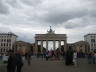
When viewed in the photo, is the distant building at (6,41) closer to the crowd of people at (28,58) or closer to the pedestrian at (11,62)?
the crowd of people at (28,58)

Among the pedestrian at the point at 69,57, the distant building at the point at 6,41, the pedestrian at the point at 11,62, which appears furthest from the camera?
the distant building at the point at 6,41

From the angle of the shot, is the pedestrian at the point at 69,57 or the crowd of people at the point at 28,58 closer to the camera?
the crowd of people at the point at 28,58

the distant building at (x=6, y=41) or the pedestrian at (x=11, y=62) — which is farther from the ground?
the distant building at (x=6, y=41)

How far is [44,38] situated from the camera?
113 metres

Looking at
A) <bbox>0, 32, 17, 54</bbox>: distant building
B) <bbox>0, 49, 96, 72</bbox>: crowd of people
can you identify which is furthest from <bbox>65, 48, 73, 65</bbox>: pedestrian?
<bbox>0, 32, 17, 54</bbox>: distant building

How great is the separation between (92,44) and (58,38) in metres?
57.7

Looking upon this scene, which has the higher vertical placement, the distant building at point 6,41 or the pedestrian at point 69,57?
the distant building at point 6,41

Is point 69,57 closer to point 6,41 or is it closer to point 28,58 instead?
point 28,58

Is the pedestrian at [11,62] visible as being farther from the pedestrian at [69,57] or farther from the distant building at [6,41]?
the distant building at [6,41]

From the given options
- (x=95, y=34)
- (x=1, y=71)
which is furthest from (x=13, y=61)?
(x=95, y=34)

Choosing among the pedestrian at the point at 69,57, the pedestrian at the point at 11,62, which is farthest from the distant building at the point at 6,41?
the pedestrian at the point at 11,62

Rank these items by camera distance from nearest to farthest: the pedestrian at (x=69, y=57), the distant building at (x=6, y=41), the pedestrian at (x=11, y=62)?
the pedestrian at (x=11, y=62) → the pedestrian at (x=69, y=57) → the distant building at (x=6, y=41)

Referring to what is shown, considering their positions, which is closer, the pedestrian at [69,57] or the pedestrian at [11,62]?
the pedestrian at [11,62]

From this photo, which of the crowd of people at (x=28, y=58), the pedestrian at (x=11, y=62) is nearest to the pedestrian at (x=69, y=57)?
the crowd of people at (x=28, y=58)
